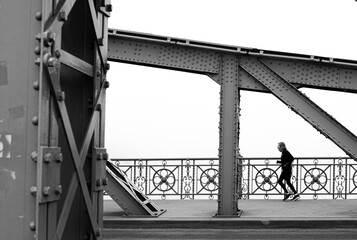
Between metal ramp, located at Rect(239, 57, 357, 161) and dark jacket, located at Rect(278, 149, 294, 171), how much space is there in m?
4.93

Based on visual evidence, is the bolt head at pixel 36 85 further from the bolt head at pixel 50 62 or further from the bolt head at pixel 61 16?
the bolt head at pixel 61 16

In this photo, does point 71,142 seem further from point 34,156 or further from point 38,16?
point 38,16

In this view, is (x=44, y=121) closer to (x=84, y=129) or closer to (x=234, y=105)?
(x=84, y=129)

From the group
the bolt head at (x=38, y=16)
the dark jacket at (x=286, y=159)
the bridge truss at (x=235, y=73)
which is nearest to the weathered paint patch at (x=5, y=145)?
the bolt head at (x=38, y=16)

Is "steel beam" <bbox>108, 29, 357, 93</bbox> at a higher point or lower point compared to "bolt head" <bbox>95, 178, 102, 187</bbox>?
higher

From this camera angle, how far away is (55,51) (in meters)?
3.21

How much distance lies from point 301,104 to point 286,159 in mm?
5013

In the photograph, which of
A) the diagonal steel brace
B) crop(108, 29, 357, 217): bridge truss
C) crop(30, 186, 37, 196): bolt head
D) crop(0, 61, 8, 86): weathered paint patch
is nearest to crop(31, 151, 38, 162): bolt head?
crop(30, 186, 37, 196): bolt head

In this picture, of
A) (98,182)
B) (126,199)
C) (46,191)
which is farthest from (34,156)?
(126,199)

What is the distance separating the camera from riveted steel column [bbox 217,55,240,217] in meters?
16.6

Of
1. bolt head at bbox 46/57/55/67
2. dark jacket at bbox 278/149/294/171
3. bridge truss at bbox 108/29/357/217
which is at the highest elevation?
bridge truss at bbox 108/29/357/217

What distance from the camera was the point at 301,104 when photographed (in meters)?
16.9

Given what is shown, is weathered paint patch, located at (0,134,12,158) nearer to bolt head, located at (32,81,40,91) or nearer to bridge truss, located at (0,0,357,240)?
bridge truss, located at (0,0,357,240)

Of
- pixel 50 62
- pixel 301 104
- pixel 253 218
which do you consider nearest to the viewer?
pixel 50 62
